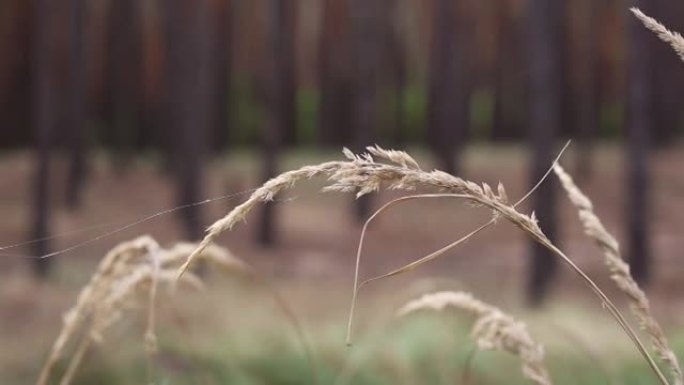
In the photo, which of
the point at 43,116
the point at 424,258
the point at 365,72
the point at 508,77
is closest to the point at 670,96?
the point at 508,77

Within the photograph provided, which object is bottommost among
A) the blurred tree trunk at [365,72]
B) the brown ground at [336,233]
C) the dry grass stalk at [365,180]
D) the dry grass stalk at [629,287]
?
the brown ground at [336,233]

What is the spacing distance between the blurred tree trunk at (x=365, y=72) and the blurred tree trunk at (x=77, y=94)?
86.8 inches

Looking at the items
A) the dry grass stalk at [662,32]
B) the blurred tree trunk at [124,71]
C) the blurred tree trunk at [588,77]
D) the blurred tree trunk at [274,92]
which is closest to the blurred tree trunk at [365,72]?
the blurred tree trunk at [274,92]

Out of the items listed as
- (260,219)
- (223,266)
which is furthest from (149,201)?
(223,266)

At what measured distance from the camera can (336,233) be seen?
8.47 meters

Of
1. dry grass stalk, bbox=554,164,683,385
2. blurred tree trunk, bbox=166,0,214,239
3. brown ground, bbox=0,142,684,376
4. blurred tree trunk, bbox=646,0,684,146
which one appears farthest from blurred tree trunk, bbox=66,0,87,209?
dry grass stalk, bbox=554,164,683,385

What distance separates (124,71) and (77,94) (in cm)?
186

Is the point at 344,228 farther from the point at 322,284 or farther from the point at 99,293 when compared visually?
the point at 99,293

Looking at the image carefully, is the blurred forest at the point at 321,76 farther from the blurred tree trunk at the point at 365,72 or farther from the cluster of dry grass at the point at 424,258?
Answer: the cluster of dry grass at the point at 424,258

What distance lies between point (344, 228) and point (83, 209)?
6.68 feet

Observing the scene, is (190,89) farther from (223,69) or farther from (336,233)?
(223,69)

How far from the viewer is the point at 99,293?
0.91 m

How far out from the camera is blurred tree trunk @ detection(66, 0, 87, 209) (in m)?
9.50

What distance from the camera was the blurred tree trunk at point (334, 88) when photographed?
36.2 ft
